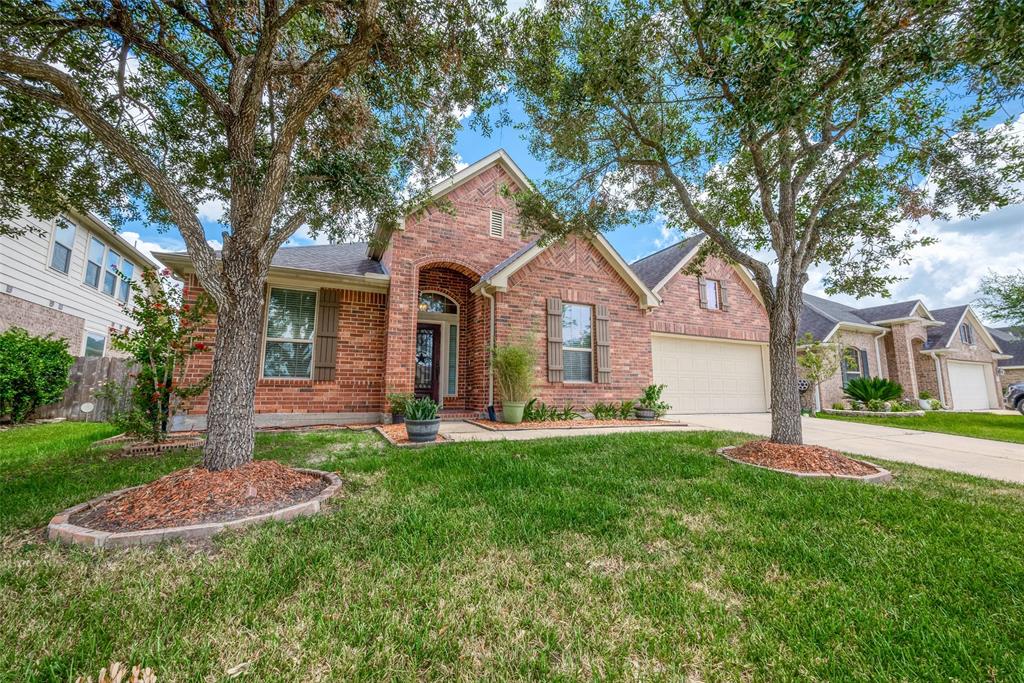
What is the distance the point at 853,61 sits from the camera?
3342 millimetres

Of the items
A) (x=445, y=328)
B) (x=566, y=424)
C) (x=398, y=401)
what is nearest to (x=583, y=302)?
(x=566, y=424)

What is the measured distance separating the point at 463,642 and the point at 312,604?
30.0 inches

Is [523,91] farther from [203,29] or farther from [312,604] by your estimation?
[312,604]

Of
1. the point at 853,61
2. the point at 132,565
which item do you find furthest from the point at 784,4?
the point at 132,565

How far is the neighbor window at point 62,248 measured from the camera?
10.2 meters

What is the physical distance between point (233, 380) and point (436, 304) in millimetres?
6693

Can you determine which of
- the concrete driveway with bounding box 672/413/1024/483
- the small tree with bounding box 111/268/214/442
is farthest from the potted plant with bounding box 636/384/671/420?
the small tree with bounding box 111/268/214/442

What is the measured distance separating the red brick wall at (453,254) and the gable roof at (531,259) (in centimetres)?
52

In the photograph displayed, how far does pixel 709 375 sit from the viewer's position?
1172 cm

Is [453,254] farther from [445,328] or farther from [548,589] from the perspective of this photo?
[548,589]

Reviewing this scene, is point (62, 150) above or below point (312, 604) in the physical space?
above

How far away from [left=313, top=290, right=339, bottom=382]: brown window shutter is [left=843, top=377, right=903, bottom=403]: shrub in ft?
48.3

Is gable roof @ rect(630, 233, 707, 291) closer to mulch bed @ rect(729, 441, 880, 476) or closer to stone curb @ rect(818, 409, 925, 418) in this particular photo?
stone curb @ rect(818, 409, 925, 418)

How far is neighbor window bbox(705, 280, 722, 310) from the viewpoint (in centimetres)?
1245
